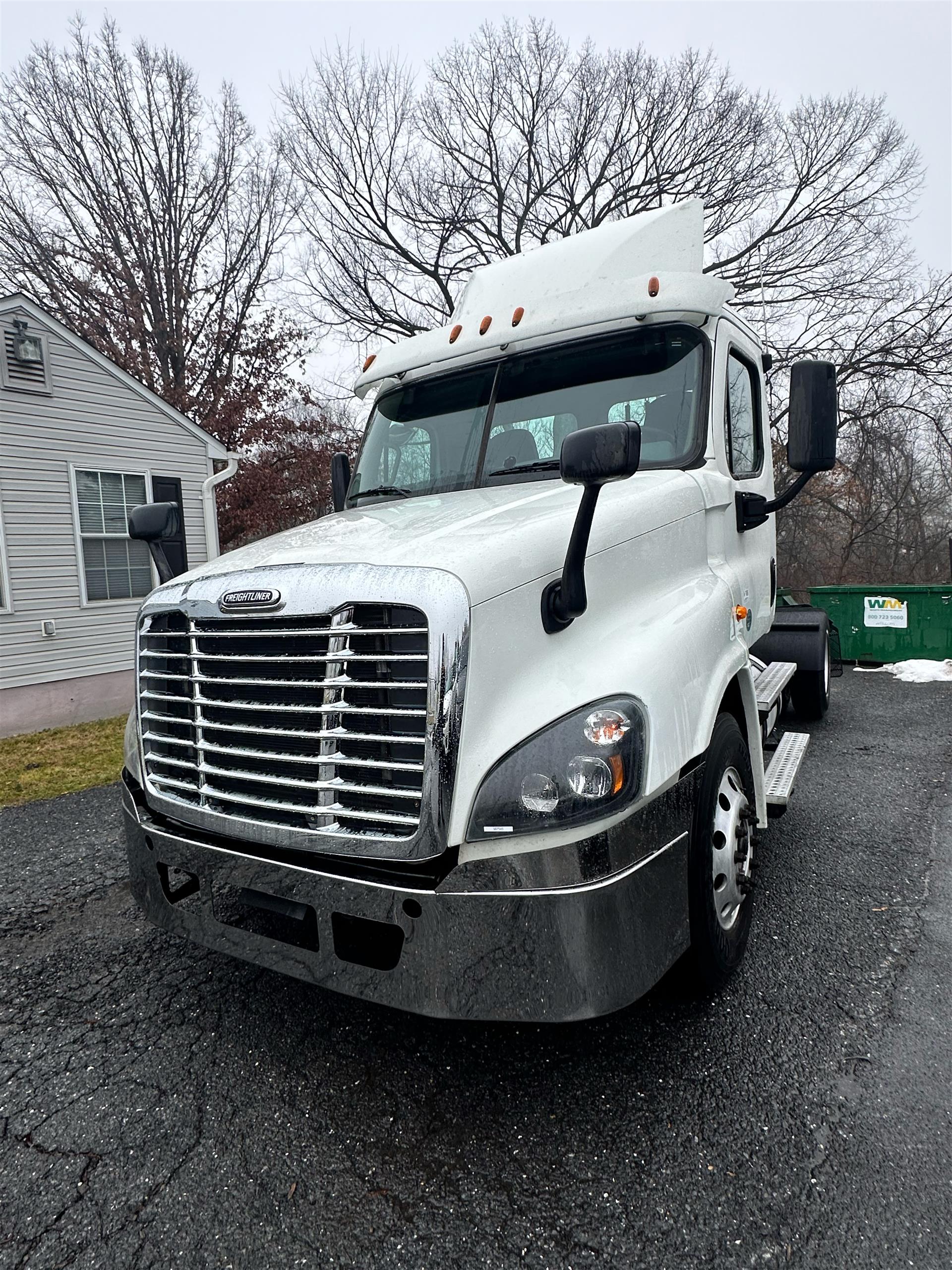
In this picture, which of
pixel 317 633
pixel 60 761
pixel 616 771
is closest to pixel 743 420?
pixel 616 771

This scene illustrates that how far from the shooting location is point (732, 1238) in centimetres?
186

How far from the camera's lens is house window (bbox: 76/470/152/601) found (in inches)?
396

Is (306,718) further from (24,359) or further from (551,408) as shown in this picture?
(24,359)

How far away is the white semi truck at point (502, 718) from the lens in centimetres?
198

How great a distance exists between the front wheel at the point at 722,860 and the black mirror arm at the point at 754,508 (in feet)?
3.58

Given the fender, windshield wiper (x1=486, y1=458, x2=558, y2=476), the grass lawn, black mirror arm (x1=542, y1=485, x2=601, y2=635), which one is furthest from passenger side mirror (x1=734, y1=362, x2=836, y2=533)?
the grass lawn

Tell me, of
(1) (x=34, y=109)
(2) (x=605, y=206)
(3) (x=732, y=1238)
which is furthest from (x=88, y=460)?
(1) (x=34, y=109)

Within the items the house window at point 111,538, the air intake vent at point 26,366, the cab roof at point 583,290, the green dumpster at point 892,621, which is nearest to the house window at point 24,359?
the air intake vent at point 26,366

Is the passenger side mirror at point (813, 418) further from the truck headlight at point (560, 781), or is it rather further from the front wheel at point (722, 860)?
the truck headlight at point (560, 781)

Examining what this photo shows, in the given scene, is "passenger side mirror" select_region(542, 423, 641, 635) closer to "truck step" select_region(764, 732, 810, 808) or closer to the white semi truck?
the white semi truck

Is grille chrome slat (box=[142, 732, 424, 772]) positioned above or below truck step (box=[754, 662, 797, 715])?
above

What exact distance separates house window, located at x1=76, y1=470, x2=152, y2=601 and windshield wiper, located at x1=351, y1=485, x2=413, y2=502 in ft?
24.1

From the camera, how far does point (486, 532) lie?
235 centimetres

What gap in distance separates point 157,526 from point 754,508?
2742 millimetres
